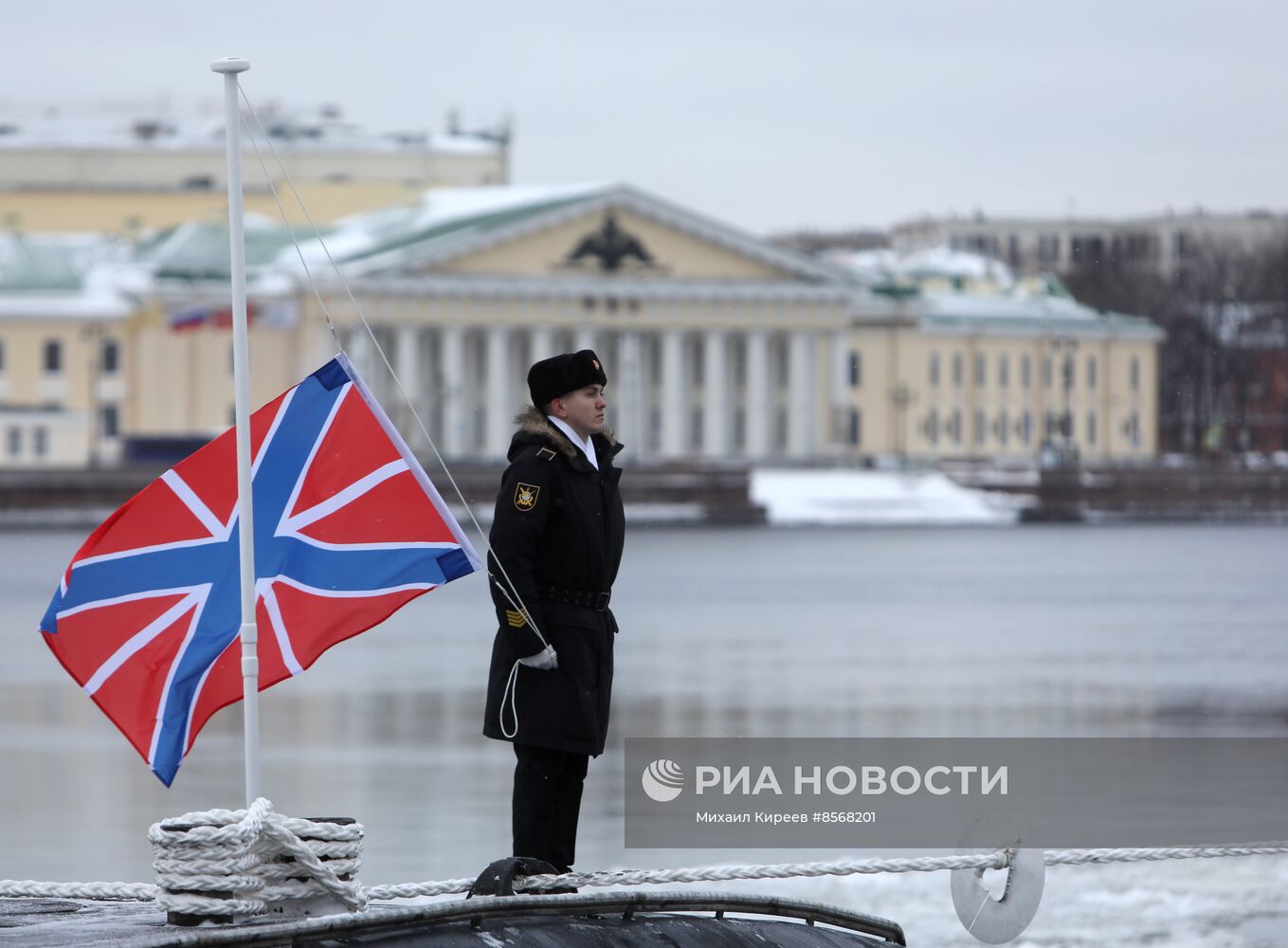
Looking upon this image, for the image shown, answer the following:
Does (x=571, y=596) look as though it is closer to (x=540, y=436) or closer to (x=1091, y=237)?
(x=540, y=436)

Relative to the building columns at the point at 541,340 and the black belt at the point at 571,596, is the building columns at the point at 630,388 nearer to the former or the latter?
the building columns at the point at 541,340

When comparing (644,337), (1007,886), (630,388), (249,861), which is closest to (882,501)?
(630,388)

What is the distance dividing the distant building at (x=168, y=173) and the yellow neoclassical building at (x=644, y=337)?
9.50 feet

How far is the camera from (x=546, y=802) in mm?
5605

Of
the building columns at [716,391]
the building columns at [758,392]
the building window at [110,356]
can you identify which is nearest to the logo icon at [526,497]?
the building window at [110,356]

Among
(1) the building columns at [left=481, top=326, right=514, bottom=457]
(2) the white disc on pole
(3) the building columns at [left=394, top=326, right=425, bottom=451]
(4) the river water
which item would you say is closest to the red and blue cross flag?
(2) the white disc on pole

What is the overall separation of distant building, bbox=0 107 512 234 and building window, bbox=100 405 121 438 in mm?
7607

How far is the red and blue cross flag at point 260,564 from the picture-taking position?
17.2ft

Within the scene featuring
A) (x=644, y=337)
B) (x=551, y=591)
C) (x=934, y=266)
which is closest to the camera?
(x=551, y=591)

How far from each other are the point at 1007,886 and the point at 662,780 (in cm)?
95

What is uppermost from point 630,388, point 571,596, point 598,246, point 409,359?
point 598,246

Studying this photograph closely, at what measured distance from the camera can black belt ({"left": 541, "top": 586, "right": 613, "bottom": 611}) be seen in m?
5.54

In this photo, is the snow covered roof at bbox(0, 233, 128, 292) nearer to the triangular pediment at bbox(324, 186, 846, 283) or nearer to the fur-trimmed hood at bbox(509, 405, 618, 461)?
the triangular pediment at bbox(324, 186, 846, 283)

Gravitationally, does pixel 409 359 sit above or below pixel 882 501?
above
